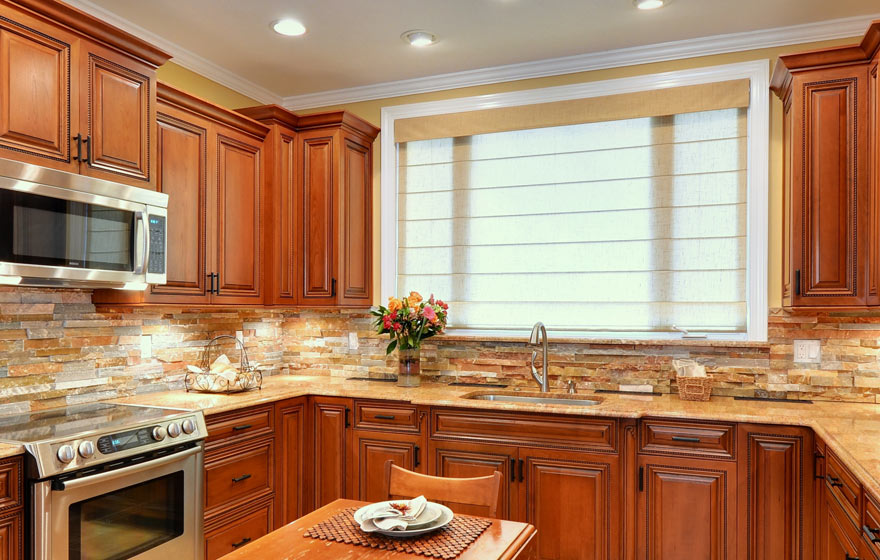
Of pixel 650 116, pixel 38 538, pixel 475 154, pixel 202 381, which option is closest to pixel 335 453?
pixel 202 381

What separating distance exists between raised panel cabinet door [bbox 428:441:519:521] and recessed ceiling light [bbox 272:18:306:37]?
7.11 ft

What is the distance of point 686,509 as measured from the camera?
2.84 m

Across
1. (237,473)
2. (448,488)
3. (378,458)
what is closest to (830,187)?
(448,488)

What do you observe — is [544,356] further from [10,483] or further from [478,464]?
[10,483]

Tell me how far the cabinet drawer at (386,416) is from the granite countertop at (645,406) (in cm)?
5

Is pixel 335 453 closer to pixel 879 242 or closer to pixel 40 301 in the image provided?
pixel 40 301

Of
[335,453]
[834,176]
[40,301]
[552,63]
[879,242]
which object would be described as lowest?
[335,453]

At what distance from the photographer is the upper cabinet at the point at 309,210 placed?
12.4 ft

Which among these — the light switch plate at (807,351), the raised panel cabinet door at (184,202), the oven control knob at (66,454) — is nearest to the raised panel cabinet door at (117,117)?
the raised panel cabinet door at (184,202)

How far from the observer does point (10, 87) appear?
7.56 feet

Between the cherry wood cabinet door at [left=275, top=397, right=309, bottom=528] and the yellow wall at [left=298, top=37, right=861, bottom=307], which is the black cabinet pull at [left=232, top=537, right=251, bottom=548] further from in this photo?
the yellow wall at [left=298, top=37, right=861, bottom=307]

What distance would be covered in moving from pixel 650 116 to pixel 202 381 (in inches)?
108

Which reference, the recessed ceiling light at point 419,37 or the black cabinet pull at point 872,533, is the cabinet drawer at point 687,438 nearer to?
the black cabinet pull at point 872,533

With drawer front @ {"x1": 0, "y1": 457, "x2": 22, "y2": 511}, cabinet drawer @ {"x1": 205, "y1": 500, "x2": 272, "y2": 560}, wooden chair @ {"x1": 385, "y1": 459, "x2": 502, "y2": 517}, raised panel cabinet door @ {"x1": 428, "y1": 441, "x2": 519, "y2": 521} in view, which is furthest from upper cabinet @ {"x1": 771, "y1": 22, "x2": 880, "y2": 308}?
drawer front @ {"x1": 0, "y1": 457, "x2": 22, "y2": 511}
